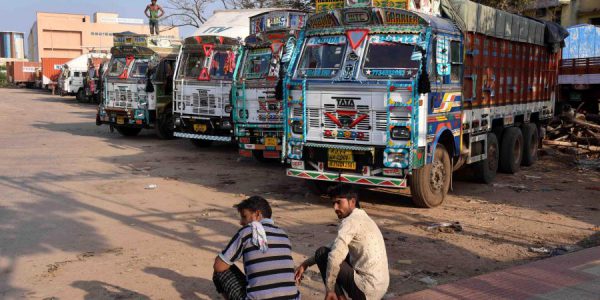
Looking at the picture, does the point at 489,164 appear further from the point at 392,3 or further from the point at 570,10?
the point at 570,10

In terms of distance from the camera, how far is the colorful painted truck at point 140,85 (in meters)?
17.3

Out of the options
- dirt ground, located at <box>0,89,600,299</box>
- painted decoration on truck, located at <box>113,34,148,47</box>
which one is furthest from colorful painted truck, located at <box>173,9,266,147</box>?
→ painted decoration on truck, located at <box>113,34,148,47</box>

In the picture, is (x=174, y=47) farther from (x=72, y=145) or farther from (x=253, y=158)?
(x=253, y=158)

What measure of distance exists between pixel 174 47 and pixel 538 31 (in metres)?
11.1

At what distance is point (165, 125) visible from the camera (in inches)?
704

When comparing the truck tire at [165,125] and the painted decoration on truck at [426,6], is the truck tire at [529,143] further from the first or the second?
the truck tire at [165,125]

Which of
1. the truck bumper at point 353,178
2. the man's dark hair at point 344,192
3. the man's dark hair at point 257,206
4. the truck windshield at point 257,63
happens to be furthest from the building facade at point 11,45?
the man's dark hair at point 344,192

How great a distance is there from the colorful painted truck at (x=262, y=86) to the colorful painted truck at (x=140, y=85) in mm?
4804

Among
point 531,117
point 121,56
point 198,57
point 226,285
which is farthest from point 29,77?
point 226,285

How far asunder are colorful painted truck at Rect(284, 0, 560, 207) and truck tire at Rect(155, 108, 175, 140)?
9.18m

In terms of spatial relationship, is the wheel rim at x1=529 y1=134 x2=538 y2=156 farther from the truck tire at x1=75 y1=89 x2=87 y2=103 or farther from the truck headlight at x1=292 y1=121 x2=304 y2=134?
the truck tire at x1=75 y1=89 x2=87 y2=103

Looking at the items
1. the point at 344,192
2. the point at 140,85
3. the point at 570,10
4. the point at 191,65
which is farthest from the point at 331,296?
the point at 570,10

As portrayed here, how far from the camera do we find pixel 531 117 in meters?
13.7

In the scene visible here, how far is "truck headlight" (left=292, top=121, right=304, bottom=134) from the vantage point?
29.3 feet
